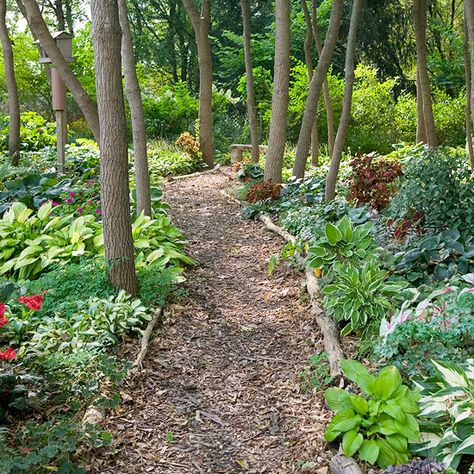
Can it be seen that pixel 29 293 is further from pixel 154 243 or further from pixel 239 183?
pixel 239 183

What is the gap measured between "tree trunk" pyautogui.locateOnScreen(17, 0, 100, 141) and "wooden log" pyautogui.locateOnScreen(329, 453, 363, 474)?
13.1 ft

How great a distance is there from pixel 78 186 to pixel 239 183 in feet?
14.1

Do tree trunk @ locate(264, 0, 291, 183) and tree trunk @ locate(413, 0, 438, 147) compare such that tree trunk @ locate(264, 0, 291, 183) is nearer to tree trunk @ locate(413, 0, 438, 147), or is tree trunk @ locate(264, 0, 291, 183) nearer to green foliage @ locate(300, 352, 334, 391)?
tree trunk @ locate(413, 0, 438, 147)

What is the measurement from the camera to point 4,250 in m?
6.35

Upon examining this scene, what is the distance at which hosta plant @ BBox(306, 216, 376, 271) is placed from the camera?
17.0ft

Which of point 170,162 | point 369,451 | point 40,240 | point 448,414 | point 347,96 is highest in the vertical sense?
point 347,96

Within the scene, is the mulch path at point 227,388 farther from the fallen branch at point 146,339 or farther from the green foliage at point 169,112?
the green foliage at point 169,112

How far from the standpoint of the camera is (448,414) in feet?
9.68

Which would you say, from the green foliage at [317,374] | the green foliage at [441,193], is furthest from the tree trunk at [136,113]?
the green foliage at [317,374]

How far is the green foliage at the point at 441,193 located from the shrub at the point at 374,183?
0.91 metres

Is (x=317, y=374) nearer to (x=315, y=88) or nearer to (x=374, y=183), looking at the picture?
(x=374, y=183)

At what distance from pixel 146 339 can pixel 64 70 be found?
351 cm

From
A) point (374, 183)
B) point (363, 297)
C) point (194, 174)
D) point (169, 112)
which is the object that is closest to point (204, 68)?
point (194, 174)

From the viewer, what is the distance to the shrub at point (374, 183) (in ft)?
22.3
